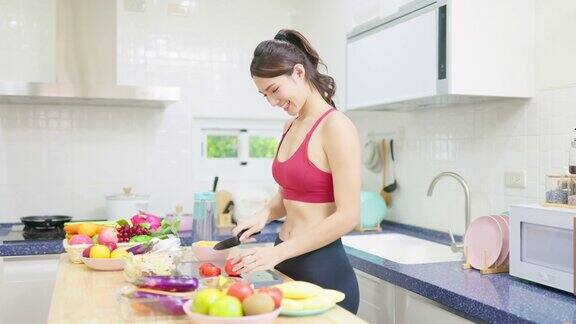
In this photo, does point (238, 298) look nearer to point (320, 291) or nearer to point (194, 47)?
point (320, 291)

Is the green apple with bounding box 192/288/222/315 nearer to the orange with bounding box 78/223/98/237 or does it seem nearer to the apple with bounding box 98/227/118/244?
the apple with bounding box 98/227/118/244

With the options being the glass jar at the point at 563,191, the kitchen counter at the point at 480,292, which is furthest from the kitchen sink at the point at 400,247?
the glass jar at the point at 563,191

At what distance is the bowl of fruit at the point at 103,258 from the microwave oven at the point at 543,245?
4.06 feet

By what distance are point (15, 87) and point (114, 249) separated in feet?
5.32

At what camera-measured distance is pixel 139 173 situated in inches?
143

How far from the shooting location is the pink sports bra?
1.68 meters

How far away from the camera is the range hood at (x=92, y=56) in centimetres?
316

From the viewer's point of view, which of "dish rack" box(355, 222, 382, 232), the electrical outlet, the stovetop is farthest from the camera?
"dish rack" box(355, 222, 382, 232)

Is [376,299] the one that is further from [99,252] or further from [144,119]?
[144,119]

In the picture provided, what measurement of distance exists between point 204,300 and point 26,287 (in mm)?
2037

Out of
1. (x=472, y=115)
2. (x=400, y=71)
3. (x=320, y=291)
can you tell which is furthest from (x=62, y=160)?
(x=320, y=291)

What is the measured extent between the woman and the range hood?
5.15ft

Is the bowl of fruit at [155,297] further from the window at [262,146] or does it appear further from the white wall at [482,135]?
the window at [262,146]

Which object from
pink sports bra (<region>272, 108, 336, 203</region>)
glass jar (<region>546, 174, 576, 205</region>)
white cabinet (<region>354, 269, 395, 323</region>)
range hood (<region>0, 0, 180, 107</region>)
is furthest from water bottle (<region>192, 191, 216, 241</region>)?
glass jar (<region>546, 174, 576, 205</region>)
